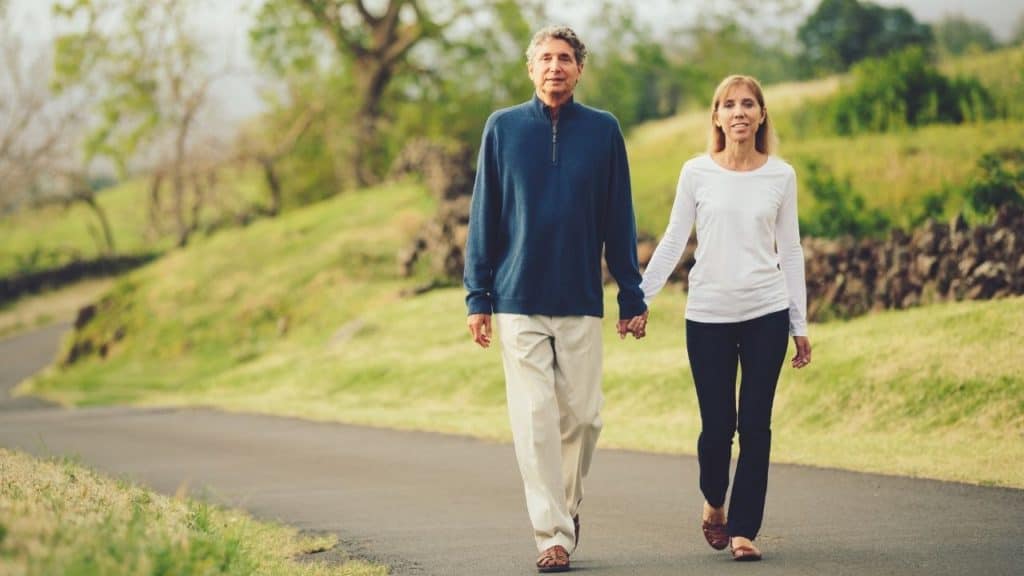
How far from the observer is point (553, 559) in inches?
280

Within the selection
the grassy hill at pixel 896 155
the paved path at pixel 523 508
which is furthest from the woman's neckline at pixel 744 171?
the grassy hill at pixel 896 155

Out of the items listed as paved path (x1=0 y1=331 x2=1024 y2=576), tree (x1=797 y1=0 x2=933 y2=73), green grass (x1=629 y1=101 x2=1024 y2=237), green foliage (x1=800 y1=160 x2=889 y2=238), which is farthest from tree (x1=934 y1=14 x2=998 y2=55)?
paved path (x1=0 y1=331 x2=1024 y2=576)

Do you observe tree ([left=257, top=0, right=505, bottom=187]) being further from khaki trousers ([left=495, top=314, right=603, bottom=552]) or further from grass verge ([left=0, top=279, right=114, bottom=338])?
khaki trousers ([left=495, top=314, right=603, bottom=552])

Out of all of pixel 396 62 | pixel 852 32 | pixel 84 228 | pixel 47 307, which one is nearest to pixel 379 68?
pixel 396 62

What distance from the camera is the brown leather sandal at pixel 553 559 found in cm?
712

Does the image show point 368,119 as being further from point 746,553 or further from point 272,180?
point 746,553

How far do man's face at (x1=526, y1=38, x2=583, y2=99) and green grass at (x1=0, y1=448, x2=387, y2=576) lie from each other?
2.55m

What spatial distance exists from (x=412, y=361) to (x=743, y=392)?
53.9 ft

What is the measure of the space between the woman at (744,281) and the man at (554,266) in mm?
296

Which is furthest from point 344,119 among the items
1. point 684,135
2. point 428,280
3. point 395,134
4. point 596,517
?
point 596,517

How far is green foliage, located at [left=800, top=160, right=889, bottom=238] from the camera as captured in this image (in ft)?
76.8

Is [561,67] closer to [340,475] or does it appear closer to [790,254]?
[790,254]

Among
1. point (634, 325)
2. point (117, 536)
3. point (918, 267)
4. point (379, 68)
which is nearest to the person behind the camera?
point (117, 536)

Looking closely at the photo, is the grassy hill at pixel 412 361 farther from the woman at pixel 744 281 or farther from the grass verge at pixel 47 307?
the grass verge at pixel 47 307
